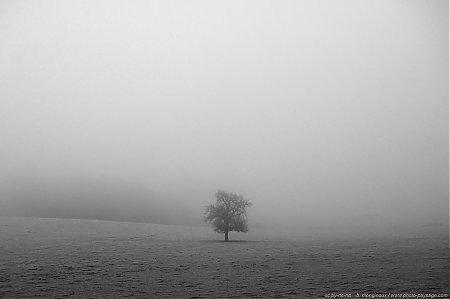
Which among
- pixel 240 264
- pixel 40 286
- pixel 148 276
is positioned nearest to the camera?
pixel 40 286

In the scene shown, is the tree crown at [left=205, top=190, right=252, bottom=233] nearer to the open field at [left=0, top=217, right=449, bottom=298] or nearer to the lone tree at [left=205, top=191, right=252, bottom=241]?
the lone tree at [left=205, top=191, right=252, bottom=241]

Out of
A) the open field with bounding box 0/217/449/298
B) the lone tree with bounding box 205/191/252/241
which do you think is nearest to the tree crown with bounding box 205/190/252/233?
the lone tree with bounding box 205/191/252/241

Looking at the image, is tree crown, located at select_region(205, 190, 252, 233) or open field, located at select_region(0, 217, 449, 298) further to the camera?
tree crown, located at select_region(205, 190, 252, 233)

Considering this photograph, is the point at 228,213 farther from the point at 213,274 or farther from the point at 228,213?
the point at 213,274

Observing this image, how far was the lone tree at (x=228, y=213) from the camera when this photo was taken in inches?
2435

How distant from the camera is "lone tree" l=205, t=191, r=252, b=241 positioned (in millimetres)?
61844

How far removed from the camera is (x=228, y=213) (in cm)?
6216

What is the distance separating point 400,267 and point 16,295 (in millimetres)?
29410

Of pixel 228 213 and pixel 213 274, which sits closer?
pixel 213 274

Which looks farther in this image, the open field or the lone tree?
the lone tree

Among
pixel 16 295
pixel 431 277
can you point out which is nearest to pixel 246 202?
pixel 431 277

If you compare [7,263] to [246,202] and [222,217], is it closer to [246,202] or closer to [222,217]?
[222,217]

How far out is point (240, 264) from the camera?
3416 cm

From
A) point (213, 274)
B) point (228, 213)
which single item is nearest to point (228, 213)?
point (228, 213)
